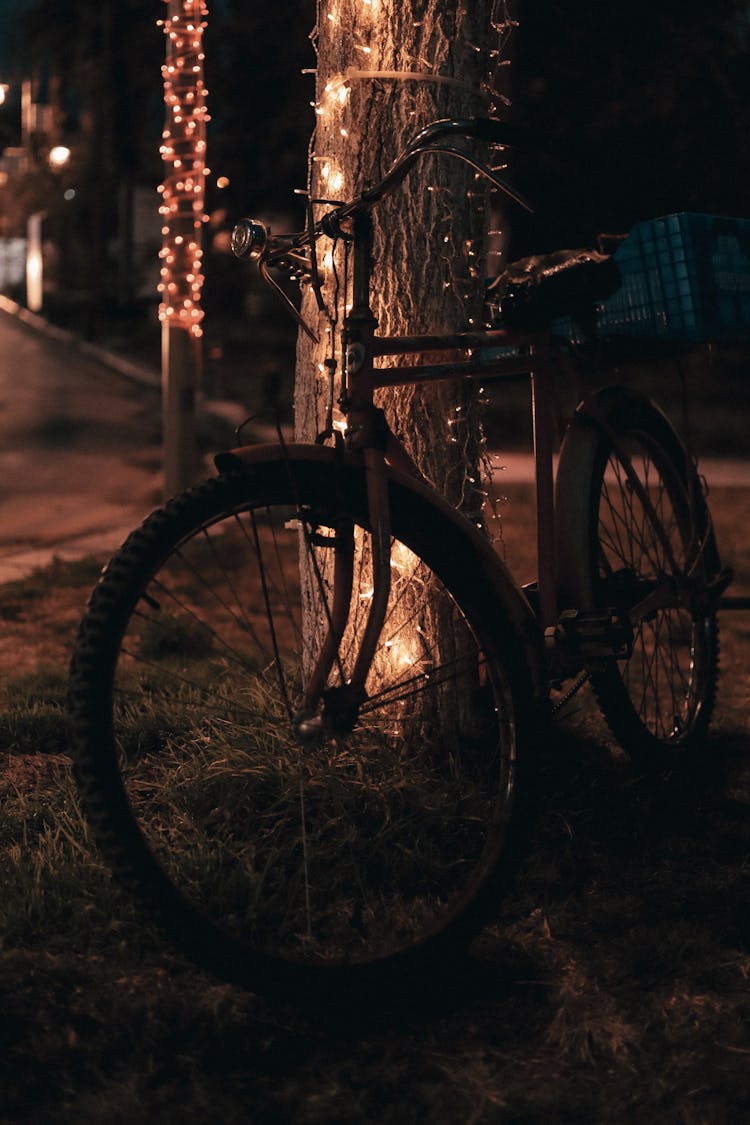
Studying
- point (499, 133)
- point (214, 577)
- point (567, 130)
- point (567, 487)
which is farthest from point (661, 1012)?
point (567, 130)

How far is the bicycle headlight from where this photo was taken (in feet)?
10.7

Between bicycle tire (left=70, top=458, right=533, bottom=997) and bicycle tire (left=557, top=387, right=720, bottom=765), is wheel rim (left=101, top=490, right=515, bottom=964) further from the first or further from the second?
bicycle tire (left=557, top=387, right=720, bottom=765)

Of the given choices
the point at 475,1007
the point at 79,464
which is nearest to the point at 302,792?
the point at 475,1007

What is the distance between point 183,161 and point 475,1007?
19.9 feet

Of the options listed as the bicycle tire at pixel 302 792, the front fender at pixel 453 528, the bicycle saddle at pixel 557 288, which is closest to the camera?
the bicycle tire at pixel 302 792

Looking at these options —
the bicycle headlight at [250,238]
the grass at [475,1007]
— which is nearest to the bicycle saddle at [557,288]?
the bicycle headlight at [250,238]

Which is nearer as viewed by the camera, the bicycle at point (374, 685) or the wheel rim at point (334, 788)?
the bicycle at point (374, 685)

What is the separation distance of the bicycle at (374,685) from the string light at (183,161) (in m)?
3.82

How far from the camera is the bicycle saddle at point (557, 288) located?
3.59 m

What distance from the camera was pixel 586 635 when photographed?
12.2 feet

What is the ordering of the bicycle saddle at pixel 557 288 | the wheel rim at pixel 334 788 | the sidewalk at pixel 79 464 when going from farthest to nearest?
the sidewalk at pixel 79 464
the bicycle saddle at pixel 557 288
the wheel rim at pixel 334 788

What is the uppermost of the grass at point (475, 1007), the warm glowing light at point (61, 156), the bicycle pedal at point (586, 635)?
the warm glowing light at point (61, 156)

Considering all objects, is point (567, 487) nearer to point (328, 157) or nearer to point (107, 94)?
point (328, 157)

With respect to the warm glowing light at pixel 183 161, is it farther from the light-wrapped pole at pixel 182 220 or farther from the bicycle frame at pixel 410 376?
the bicycle frame at pixel 410 376
